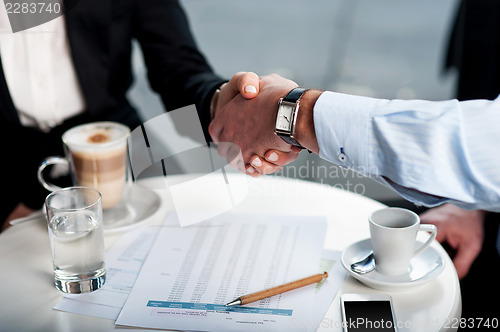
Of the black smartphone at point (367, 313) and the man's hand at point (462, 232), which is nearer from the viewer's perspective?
the black smartphone at point (367, 313)

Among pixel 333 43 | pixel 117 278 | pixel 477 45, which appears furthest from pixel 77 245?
pixel 333 43

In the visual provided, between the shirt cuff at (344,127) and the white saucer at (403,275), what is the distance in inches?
5.1

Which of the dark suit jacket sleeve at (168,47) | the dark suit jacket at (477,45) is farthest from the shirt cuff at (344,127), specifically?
the dark suit jacket at (477,45)

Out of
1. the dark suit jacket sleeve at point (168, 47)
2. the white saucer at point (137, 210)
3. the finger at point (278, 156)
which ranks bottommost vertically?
the white saucer at point (137, 210)

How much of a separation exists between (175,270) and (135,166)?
0.92ft

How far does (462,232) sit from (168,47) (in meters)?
0.91

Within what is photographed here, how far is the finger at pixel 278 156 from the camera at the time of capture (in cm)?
Answer: 109

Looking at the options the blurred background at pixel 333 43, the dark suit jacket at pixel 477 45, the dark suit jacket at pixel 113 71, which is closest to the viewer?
the dark suit jacket at pixel 113 71

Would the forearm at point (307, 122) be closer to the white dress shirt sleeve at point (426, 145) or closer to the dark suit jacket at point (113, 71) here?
the white dress shirt sleeve at point (426, 145)

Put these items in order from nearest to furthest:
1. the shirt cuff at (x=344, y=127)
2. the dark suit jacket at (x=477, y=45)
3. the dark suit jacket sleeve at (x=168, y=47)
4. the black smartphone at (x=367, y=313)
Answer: the black smartphone at (x=367, y=313) < the shirt cuff at (x=344, y=127) < the dark suit jacket sleeve at (x=168, y=47) < the dark suit jacket at (x=477, y=45)

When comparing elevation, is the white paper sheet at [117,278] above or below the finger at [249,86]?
below

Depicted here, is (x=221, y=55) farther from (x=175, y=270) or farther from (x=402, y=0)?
(x=175, y=270)

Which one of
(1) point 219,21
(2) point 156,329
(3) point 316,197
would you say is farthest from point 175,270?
(1) point 219,21

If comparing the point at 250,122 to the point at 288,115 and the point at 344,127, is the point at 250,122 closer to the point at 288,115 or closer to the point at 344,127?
the point at 288,115
